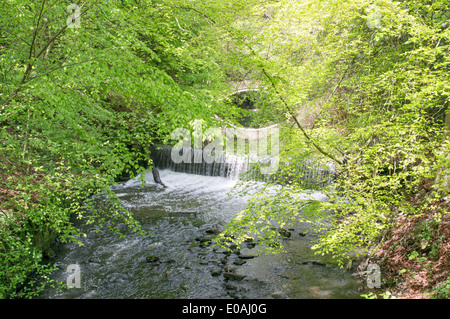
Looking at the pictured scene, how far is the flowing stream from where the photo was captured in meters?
5.63

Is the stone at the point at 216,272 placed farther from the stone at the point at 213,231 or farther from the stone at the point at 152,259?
the stone at the point at 213,231

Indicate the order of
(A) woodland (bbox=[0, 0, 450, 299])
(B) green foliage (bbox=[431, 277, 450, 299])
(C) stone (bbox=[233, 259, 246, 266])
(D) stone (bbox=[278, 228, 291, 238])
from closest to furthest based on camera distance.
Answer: (A) woodland (bbox=[0, 0, 450, 299]), (B) green foliage (bbox=[431, 277, 450, 299]), (C) stone (bbox=[233, 259, 246, 266]), (D) stone (bbox=[278, 228, 291, 238])

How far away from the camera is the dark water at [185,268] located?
5626 mm

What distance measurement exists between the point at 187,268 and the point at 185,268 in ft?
0.15

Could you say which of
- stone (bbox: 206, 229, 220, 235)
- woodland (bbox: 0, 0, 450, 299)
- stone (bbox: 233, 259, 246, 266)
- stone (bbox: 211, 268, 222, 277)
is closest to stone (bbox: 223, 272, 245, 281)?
stone (bbox: 211, 268, 222, 277)

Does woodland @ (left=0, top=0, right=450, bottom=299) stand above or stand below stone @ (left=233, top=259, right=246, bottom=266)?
above

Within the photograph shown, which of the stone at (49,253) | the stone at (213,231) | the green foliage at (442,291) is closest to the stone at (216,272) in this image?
the stone at (213,231)

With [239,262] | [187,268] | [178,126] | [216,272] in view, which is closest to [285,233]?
[239,262]

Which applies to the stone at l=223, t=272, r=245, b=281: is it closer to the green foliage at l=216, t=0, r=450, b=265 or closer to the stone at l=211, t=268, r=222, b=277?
the stone at l=211, t=268, r=222, b=277

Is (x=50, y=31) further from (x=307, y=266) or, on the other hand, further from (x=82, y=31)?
(x=307, y=266)
